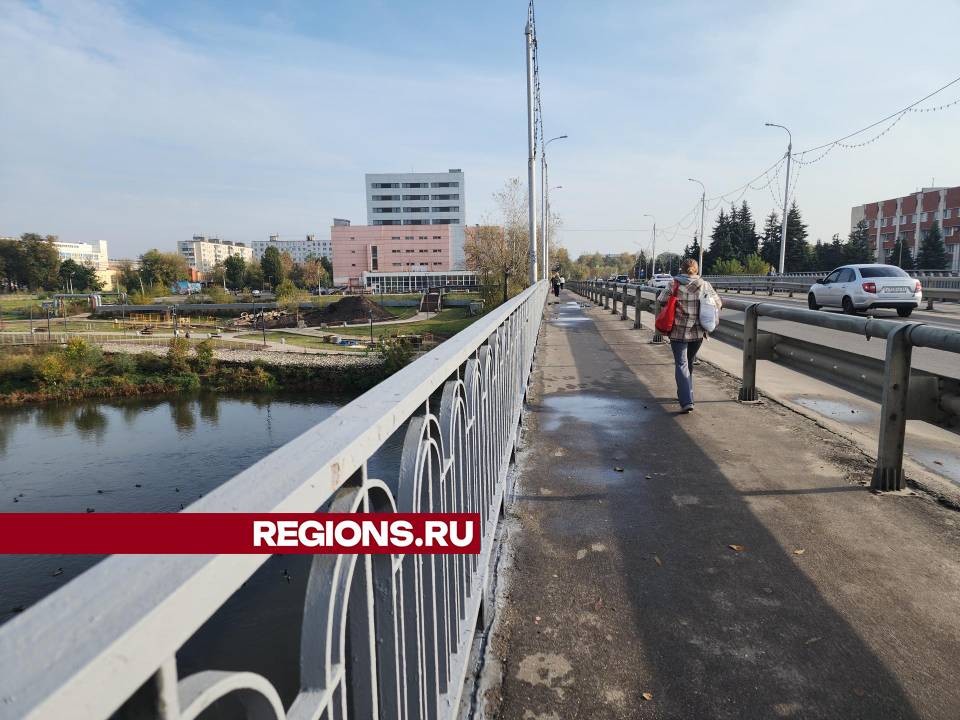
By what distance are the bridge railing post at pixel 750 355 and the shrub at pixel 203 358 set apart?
64849 mm

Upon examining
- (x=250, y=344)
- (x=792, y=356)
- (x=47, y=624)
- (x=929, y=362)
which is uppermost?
(x=47, y=624)

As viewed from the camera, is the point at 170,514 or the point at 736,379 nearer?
the point at 170,514

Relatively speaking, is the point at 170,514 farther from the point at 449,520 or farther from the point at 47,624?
the point at 449,520

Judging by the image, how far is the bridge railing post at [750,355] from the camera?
6.80 metres

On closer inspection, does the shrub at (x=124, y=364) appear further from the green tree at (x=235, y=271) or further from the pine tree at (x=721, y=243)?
the green tree at (x=235, y=271)

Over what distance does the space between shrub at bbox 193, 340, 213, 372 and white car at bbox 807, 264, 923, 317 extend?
5857 centimetres

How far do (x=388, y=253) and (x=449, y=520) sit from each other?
115631mm

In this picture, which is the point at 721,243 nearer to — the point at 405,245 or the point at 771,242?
the point at 771,242

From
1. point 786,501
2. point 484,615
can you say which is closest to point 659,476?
point 786,501

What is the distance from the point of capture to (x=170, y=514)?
0.84 m

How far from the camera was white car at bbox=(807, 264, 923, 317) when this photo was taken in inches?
731

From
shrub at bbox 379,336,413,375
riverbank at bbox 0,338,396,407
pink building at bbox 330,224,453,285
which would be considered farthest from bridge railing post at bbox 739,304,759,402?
pink building at bbox 330,224,453,285

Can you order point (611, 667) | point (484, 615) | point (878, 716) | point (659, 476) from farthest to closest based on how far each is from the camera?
point (659, 476) → point (484, 615) → point (611, 667) → point (878, 716)

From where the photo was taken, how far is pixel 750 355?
22.4ft
